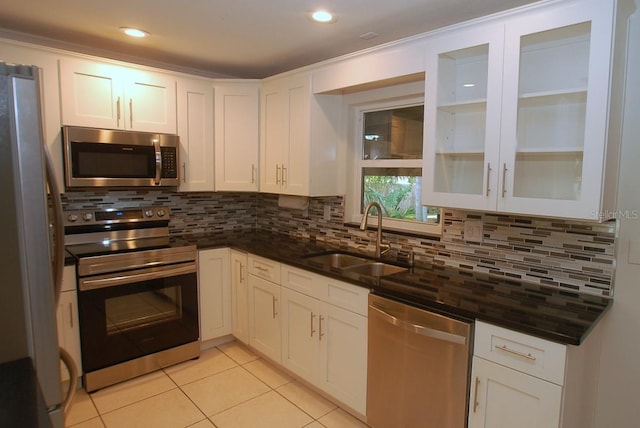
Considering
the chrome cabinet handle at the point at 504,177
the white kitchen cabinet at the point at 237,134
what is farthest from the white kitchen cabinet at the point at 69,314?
the chrome cabinet handle at the point at 504,177

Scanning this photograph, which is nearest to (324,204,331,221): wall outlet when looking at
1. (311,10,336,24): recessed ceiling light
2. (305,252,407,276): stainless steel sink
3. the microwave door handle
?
(305,252,407,276): stainless steel sink

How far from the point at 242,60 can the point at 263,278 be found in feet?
5.47

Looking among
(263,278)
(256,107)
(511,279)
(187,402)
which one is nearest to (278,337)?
(263,278)

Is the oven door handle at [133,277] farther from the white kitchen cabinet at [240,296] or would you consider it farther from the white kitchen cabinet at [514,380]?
the white kitchen cabinet at [514,380]

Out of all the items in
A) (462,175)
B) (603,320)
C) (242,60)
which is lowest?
(603,320)

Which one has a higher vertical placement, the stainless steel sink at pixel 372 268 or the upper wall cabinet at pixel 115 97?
the upper wall cabinet at pixel 115 97

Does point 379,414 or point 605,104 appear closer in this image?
point 605,104

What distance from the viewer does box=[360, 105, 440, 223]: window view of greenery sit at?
106 inches

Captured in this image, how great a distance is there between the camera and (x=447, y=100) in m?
2.11

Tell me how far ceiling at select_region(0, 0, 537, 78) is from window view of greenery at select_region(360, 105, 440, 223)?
54cm

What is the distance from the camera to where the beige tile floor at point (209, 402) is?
227 cm

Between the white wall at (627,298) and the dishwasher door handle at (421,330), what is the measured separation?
76cm

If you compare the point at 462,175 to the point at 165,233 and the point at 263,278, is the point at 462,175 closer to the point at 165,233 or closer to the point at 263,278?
the point at 263,278

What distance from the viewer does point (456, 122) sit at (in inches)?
85.4
